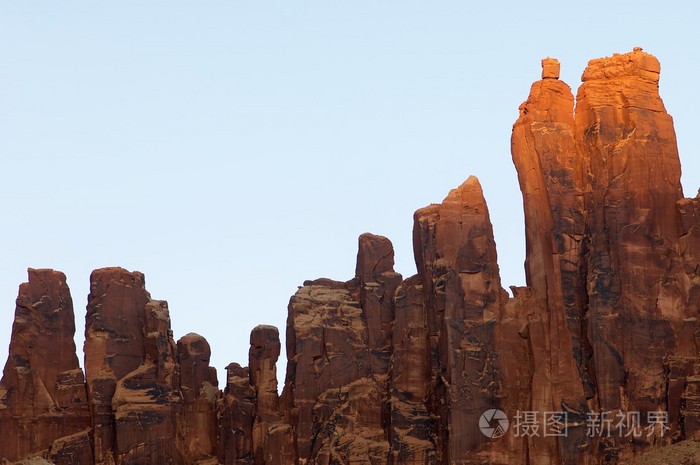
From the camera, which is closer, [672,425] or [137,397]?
[672,425]

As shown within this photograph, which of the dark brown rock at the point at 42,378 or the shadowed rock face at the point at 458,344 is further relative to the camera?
the dark brown rock at the point at 42,378

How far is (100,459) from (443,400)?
19.8 metres

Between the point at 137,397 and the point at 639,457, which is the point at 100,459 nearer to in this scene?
the point at 137,397

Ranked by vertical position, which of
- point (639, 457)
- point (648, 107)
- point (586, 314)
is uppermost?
point (648, 107)

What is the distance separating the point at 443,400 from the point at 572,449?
7.94 meters

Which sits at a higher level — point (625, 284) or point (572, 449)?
point (625, 284)

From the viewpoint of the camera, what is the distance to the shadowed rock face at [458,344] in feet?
405

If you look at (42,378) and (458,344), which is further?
(42,378)

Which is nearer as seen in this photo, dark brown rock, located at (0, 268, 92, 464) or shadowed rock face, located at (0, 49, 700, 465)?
shadowed rock face, located at (0, 49, 700, 465)

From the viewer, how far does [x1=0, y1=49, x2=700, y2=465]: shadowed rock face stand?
123312 millimetres

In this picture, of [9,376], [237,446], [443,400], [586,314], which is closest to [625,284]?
[586,314]

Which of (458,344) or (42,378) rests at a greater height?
(458,344)

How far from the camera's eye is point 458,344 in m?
126

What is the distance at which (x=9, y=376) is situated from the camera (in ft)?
431
